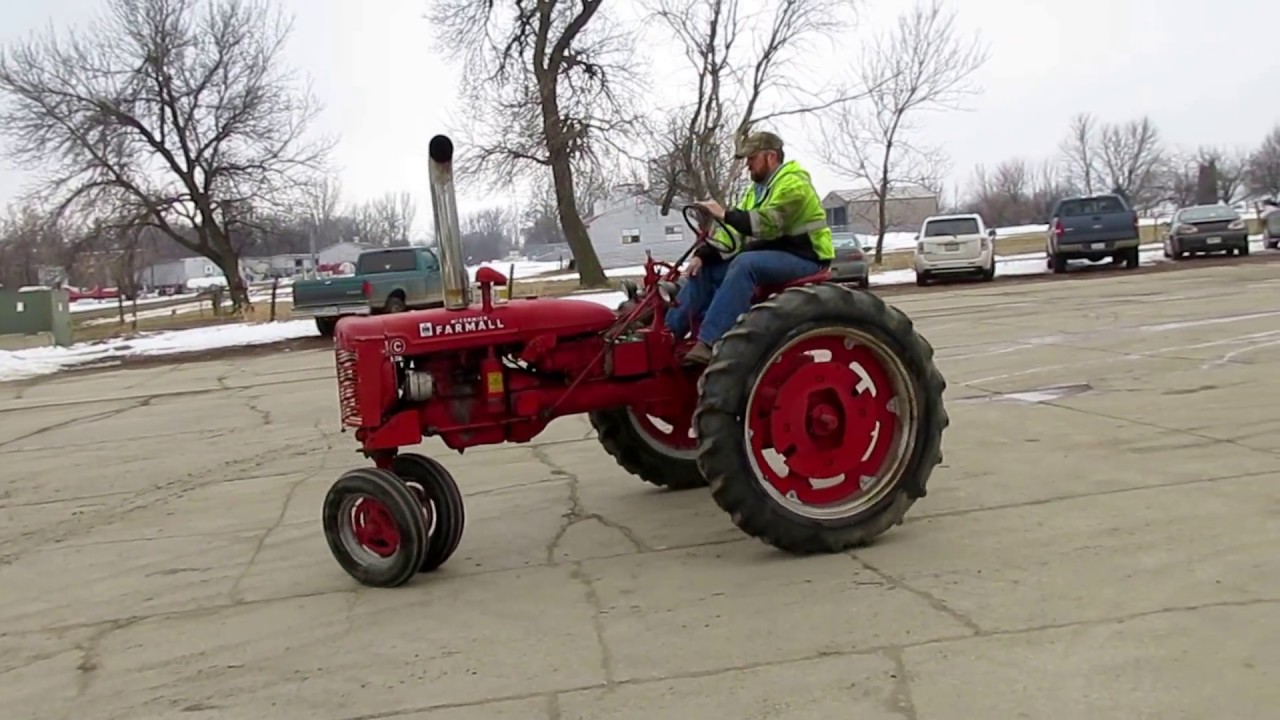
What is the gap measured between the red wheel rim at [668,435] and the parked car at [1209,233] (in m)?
26.5

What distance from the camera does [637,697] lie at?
374cm

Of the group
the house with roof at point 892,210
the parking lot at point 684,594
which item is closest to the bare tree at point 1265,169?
the house with roof at point 892,210

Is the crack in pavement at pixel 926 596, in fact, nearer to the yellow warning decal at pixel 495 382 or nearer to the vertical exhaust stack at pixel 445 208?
the yellow warning decal at pixel 495 382

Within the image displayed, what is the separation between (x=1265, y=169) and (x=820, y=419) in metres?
102

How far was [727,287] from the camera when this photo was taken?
539 centimetres

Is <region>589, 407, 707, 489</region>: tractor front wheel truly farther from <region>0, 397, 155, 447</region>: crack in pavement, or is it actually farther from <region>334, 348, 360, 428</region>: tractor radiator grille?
<region>0, 397, 155, 447</region>: crack in pavement

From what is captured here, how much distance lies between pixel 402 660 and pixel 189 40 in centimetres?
3930

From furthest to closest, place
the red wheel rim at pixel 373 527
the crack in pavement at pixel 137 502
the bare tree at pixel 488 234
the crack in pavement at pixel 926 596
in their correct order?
the bare tree at pixel 488 234, the crack in pavement at pixel 137 502, the red wheel rim at pixel 373 527, the crack in pavement at pixel 926 596

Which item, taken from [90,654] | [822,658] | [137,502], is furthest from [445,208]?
[137,502]

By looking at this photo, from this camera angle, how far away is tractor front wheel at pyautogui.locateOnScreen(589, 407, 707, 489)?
21.6ft

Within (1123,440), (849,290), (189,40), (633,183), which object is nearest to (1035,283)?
(633,183)

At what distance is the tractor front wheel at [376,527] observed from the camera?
5.04 metres

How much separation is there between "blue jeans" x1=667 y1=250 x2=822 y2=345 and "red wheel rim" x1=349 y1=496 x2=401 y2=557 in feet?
5.39

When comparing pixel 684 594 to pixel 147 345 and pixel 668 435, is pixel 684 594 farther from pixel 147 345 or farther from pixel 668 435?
pixel 147 345
